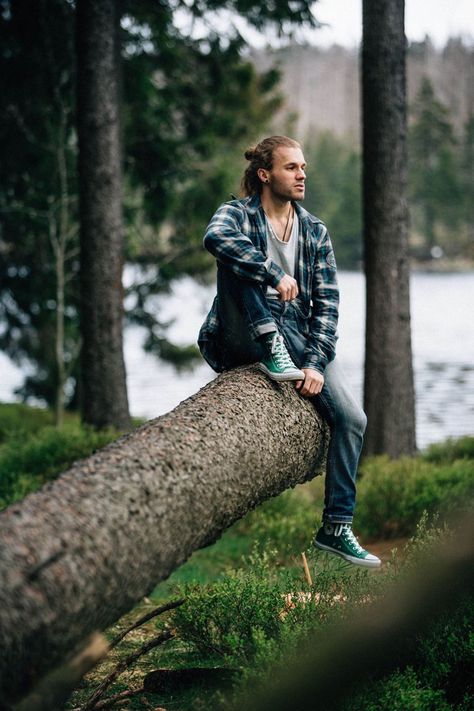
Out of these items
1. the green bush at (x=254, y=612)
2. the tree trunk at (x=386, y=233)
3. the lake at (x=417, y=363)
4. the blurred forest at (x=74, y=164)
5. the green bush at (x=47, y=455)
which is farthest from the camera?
the lake at (x=417, y=363)

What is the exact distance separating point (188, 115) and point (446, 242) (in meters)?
60.7

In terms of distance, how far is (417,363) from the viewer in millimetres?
24094

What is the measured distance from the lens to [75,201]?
13516 millimetres

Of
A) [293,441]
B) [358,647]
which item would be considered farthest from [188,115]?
[358,647]

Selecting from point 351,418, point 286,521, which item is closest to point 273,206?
point 351,418

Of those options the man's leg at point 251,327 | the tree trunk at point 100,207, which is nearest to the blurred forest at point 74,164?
the tree trunk at point 100,207

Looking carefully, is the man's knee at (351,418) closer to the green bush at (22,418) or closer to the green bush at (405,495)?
the green bush at (405,495)

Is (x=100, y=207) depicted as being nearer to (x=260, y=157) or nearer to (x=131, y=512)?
(x=260, y=157)

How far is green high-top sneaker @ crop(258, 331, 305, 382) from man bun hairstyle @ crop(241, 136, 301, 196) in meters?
0.88

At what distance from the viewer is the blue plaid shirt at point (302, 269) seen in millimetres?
3846

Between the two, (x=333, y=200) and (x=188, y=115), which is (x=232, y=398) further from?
(x=333, y=200)

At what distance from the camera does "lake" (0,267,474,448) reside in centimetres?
1617

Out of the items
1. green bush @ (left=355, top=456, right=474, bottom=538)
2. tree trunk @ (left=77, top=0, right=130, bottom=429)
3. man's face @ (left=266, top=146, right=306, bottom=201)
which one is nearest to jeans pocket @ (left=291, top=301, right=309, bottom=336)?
man's face @ (left=266, top=146, right=306, bottom=201)

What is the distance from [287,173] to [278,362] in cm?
99
